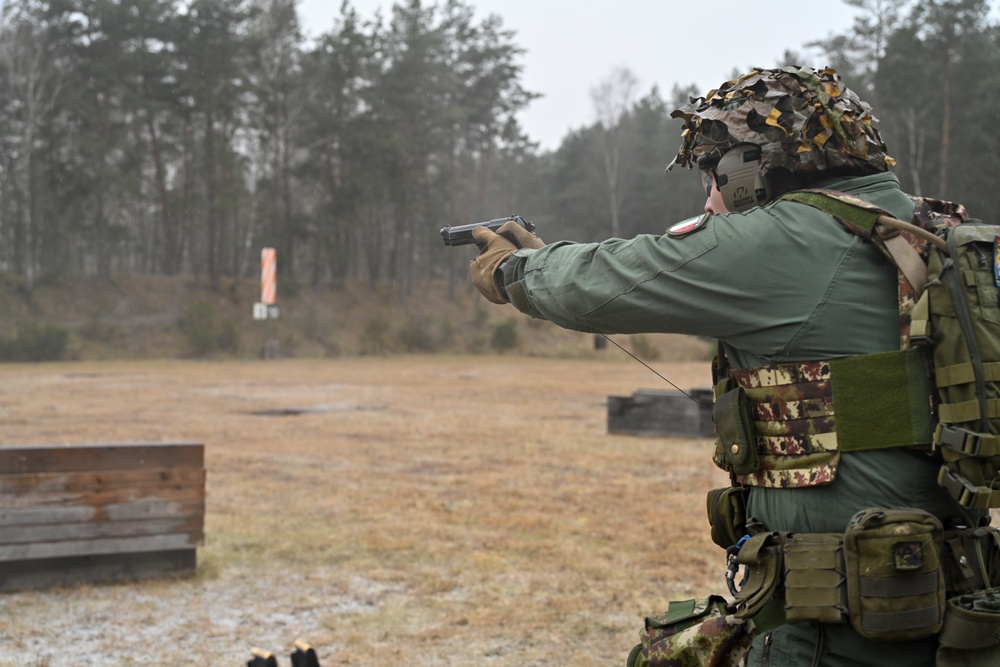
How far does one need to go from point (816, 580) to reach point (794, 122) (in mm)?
989

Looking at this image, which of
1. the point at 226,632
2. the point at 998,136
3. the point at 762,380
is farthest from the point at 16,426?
the point at 998,136

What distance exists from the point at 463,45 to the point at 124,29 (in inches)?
540

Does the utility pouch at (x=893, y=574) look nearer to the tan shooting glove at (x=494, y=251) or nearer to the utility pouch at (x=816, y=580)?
the utility pouch at (x=816, y=580)

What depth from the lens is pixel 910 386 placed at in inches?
75.5

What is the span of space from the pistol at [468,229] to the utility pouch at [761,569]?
3.59 ft

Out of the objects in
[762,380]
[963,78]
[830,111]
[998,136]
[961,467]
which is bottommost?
[961,467]

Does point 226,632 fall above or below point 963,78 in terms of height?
below

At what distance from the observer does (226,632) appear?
15.9 ft

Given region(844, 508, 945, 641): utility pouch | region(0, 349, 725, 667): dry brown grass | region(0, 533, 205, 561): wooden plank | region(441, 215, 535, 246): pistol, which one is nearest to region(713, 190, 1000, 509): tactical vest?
region(844, 508, 945, 641): utility pouch

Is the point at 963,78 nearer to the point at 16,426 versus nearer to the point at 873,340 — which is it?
the point at 16,426

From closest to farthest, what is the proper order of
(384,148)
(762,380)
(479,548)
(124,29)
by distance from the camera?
1. (762,380)
2. (479,548)
3. (124,29)
4. (384,148)

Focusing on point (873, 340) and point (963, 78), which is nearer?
point (873, 340)

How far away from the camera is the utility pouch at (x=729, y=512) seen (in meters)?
2.25

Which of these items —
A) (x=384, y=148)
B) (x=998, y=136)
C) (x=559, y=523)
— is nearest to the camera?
(x=559, y=523)
